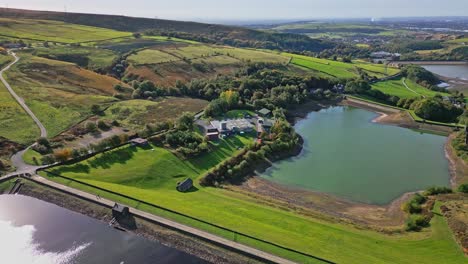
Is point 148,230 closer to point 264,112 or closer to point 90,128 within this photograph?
point 90,128

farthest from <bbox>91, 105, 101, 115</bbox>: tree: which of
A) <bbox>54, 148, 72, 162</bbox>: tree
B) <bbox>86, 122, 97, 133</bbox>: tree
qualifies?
<bbox>54, 148, 72, 162</bbox>: tree

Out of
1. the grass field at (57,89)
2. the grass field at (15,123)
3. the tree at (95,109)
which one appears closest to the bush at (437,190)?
the grass field at (57,89)

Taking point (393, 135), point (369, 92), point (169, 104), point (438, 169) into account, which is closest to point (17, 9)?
point (169, 104)

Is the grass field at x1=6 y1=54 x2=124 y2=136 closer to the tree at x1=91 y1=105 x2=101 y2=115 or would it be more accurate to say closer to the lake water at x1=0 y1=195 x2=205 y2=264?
the tree at x1=91 y1=105 x2=101 y2=115

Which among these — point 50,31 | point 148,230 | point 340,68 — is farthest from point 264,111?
point 50,31

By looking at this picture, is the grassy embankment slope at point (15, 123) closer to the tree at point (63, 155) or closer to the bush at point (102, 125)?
the bush at point (102, 125)
